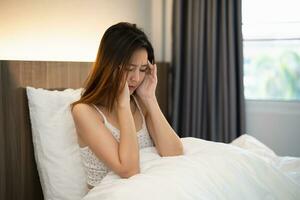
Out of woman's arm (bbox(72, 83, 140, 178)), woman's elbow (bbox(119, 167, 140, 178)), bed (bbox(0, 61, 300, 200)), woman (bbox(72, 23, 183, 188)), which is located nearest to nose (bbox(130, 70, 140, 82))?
woman (bbox(72, 23, 183, 188))

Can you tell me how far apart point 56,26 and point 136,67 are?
0.57m

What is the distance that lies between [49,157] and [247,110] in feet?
4.66

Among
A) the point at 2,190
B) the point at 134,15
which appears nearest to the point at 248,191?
the point at 2,190

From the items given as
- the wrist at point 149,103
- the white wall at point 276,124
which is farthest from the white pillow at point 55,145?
the white wall at point 276,124

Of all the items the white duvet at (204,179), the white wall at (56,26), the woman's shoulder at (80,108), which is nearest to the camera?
the white duvet at (204,179)

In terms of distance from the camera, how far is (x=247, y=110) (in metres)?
2.24

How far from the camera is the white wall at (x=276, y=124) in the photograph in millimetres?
2162

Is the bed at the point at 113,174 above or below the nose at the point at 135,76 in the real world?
below

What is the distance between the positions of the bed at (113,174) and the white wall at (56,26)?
222 millimetres

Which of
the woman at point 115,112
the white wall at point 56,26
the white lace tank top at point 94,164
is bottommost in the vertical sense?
the white lace tank top at point 94,164

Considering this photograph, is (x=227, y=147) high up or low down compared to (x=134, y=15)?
down

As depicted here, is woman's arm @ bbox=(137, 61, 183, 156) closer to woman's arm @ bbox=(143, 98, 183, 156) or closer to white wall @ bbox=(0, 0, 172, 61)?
woman's arm @ bbox=(143, 98, 183, 156)

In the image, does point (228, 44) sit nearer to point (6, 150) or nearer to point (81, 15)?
point (81, 15)

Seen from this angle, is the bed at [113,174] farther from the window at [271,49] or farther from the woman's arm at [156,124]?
the window at [271,49]
